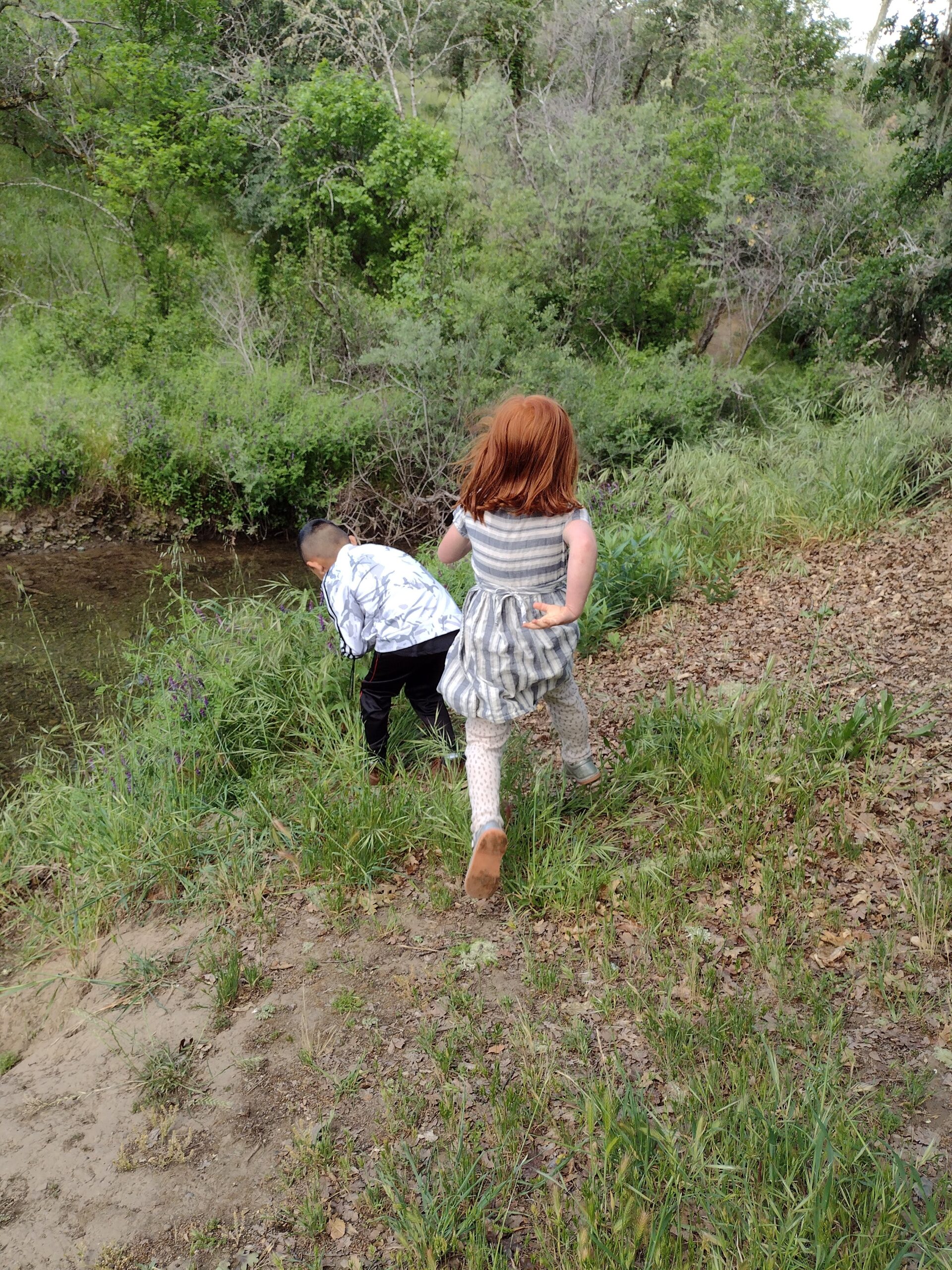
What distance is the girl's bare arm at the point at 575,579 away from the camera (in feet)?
9.20

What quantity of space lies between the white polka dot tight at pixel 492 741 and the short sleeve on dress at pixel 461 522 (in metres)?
0.63

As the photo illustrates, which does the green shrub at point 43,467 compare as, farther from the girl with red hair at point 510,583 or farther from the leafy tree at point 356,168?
the girl with red hair at point 510,583

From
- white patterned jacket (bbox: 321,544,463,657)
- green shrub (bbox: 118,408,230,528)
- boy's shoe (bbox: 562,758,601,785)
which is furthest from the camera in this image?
green shrub (bbox: 118,408,230,528)

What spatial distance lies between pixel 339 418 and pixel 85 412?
2.84m

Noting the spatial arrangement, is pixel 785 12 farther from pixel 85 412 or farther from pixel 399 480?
pixel 85 412

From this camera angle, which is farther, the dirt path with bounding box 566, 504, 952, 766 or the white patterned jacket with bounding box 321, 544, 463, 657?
the dirt path with bounding box 566, 504, 952, 766

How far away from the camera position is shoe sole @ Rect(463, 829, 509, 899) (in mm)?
2828

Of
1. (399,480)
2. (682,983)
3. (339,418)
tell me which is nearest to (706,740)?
(682,983)

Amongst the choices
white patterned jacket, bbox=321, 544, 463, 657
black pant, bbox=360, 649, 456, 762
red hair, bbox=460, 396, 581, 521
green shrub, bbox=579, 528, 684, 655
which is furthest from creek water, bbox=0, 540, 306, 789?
red hair, bbox=460, 396, 581, 521

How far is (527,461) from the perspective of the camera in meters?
2.86

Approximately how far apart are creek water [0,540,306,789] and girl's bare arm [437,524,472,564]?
2.73 meters

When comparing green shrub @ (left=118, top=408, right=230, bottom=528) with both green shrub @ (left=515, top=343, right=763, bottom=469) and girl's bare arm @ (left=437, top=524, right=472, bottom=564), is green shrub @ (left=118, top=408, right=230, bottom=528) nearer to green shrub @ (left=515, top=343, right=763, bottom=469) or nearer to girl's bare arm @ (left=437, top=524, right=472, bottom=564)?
green shrub @ (left=515, top=343, right=763, bottom=469)

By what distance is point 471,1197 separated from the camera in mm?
2066

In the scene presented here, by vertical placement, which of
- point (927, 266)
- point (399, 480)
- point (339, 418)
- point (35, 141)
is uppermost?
point (35, 141)
